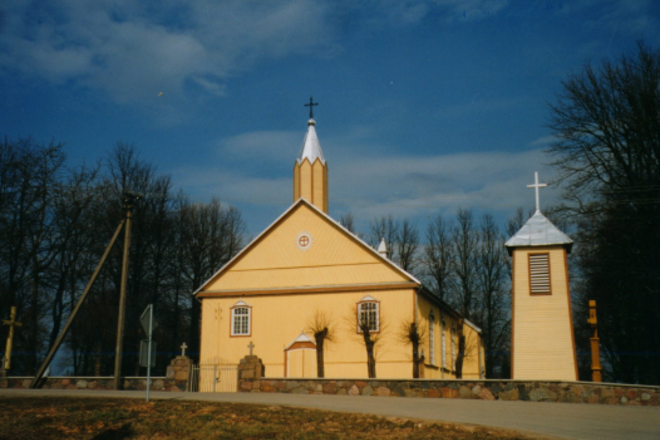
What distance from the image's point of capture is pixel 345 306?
29469 mm

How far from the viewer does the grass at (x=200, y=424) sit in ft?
39.5

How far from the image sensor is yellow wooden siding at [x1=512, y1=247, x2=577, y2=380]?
885 inches

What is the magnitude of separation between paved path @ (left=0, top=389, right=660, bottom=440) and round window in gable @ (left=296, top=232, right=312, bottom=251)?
12.8m

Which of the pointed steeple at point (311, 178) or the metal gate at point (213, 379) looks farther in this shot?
the pointed steeple at point (311, 178)

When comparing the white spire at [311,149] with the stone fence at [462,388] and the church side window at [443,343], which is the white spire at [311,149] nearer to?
the church side window at [443,343]

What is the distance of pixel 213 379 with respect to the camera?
26.4m

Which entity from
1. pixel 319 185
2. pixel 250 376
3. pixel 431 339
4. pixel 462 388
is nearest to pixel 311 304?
pixel 431 339

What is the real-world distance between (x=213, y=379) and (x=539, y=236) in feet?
42.2

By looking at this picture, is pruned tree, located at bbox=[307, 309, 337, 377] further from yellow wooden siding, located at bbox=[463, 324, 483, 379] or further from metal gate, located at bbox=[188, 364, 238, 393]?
yellow wooden siding, located at bbox=[463, 324, 483, 379]

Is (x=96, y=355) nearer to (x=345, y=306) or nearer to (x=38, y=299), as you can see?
(x=38, y=299)

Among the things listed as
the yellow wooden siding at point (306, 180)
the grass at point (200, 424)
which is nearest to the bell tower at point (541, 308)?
the grass at point (200, 424)

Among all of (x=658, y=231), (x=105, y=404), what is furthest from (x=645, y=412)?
(x=658, y=231)

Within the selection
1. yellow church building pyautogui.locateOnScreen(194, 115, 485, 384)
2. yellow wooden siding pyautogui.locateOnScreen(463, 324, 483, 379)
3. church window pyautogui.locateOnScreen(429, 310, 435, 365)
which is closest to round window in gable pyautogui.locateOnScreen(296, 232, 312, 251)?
yellow church building pyautogui.locateOnScreen(194, 115, 485, 384)

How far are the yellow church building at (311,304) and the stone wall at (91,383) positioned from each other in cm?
651
